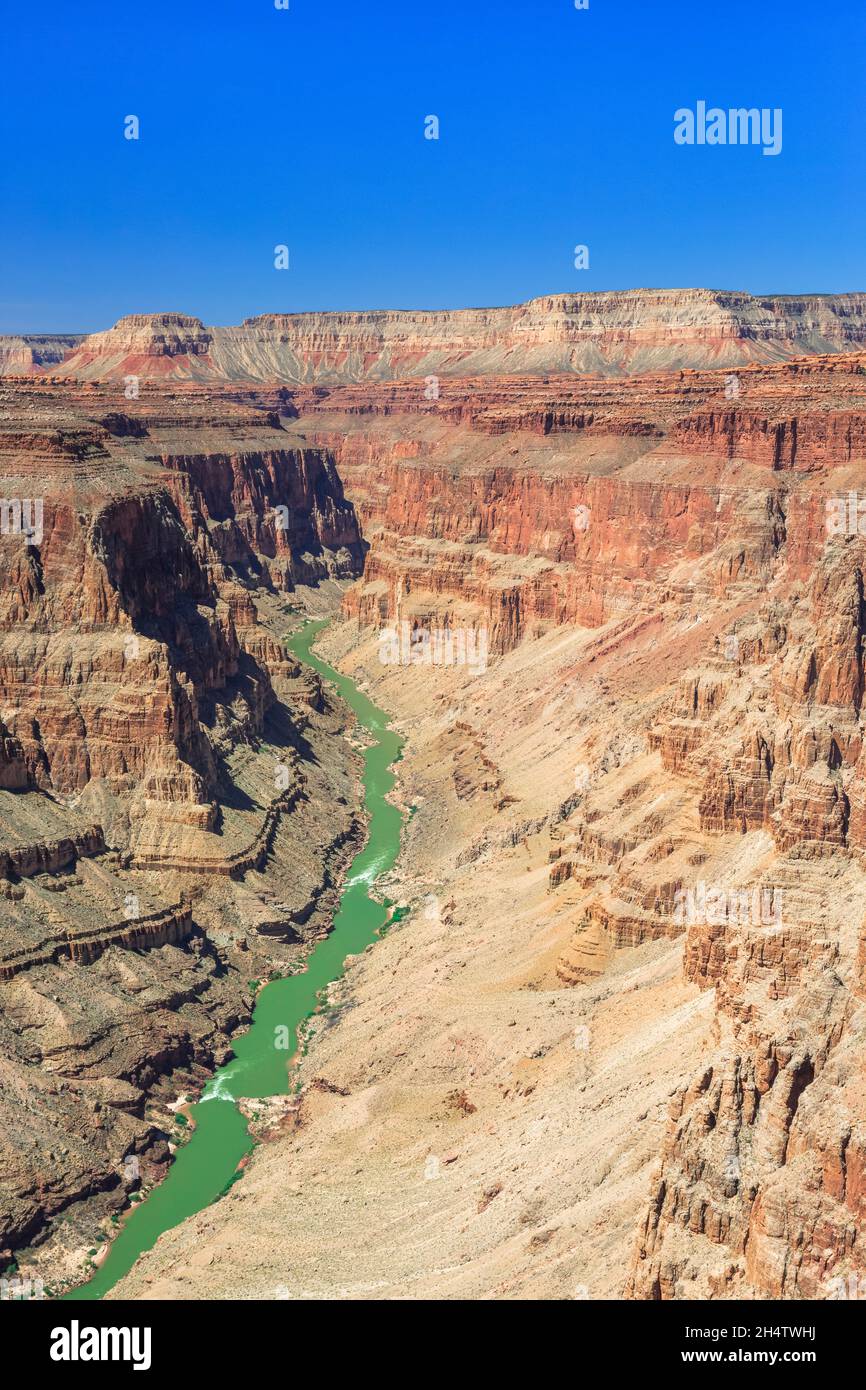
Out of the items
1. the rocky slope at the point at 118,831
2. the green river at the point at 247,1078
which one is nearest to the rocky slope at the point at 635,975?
the green river at the point at 247,1078

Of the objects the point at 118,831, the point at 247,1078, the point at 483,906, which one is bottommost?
the point at 247,1078

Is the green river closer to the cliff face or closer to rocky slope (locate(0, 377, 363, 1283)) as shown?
rocky slope (locate(0, 377, 363, 1283))

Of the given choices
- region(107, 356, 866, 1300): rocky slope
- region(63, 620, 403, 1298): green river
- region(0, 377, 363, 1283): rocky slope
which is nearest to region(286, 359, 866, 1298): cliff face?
region(107, 356, 866, 1300): rocky slope

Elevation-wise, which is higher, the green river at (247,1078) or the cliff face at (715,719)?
the cliff face at (715,719)

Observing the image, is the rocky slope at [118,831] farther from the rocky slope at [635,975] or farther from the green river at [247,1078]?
the rocky slope at [635,975]

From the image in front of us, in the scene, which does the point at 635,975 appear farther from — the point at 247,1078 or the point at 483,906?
the point at 247,1078

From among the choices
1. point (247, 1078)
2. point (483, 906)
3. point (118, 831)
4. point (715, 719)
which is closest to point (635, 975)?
point (715, 719)

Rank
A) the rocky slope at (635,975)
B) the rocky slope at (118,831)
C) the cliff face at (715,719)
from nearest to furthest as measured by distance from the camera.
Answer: the cliff face at (715,719) < the rocky slope at (635,975) < the rocky slope at (118,831)
